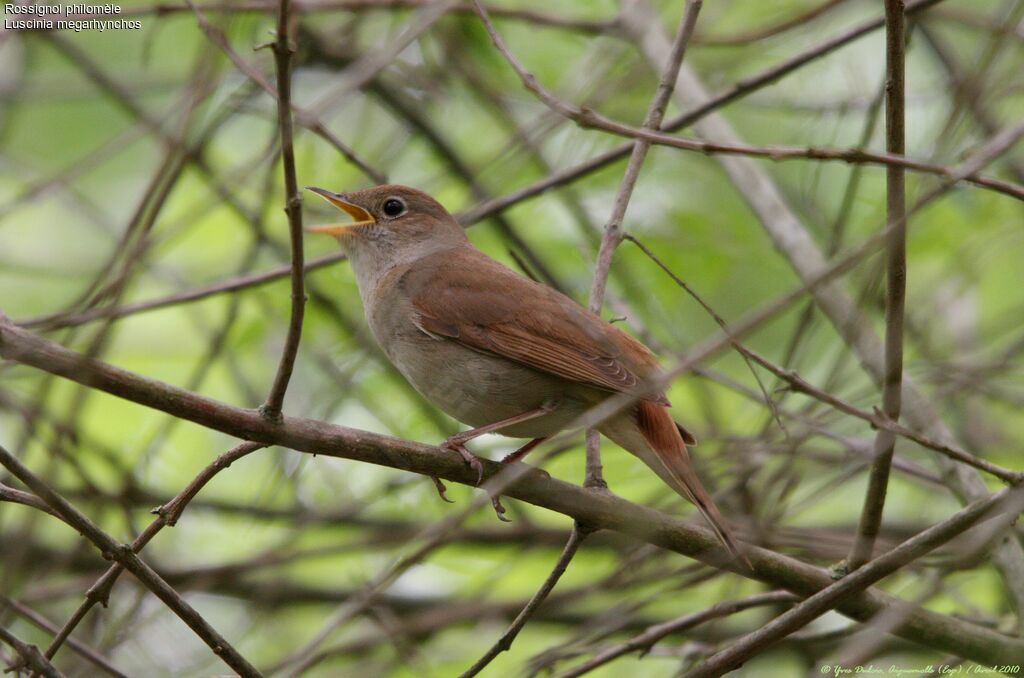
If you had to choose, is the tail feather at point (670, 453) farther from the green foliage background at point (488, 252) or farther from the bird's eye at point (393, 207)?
the bird's eye at point (393, 207)

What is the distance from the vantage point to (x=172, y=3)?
6.05 metres

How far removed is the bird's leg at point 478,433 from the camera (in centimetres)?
401

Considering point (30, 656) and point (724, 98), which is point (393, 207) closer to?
point (724, 98)

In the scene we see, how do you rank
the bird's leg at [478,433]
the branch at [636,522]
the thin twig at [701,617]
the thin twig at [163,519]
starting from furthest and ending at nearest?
the thin twig at [701,617], the bird's leg at [478,433], the branch at [636,522], the thin twig at [163,519]

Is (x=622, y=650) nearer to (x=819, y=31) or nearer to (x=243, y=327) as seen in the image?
(x=243, y=327)

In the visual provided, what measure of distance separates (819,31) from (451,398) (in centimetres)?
443

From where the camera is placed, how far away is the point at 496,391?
481cm

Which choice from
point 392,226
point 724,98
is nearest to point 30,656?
point 392,226

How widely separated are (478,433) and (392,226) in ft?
5.97

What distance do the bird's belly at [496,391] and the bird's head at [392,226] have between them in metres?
1.07

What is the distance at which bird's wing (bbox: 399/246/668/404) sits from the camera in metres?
4.70

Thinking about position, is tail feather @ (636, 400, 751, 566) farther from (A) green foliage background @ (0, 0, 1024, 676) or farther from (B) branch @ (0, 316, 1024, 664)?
(A) green foliage background @ (0, 0, 1024, 676)

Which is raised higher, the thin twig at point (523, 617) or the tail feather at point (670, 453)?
the tail feather at point (670, 453)

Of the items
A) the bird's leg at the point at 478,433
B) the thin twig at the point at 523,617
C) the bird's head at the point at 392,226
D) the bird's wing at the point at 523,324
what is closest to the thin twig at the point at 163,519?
the bird's leg at the point at 478,433
